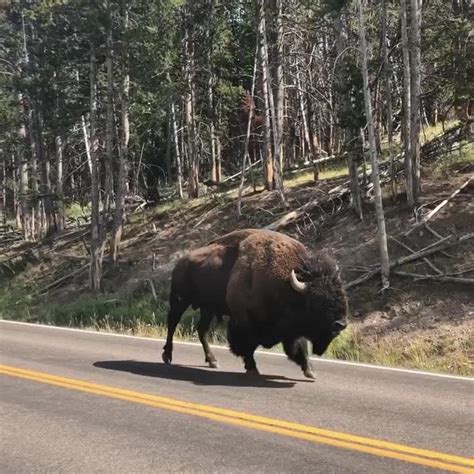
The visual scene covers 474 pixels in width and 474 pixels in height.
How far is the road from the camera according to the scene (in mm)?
5066

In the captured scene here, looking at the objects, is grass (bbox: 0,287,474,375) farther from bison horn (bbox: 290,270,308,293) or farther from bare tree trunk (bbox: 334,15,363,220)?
bare tree trunk (bbox: 334,15,363,220)

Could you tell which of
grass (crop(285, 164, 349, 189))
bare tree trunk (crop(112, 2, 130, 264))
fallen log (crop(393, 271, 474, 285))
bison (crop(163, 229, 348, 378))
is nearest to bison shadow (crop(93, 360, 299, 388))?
bison (crop(163, 229, 348, 378))

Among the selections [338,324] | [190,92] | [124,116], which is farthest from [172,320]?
[190,92]

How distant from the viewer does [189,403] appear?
684 centimetres

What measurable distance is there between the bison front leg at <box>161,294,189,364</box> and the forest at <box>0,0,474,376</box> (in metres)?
6.41

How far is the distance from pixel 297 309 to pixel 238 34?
29.5 m

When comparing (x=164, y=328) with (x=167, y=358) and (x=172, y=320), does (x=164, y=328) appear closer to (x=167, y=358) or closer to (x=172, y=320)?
(x=172, y=320)

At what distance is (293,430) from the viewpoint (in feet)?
19.1

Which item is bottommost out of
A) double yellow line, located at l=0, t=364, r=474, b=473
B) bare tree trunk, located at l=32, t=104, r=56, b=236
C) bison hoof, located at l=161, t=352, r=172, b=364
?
double yellow line, located at l=0, t=364, r=474, b=473

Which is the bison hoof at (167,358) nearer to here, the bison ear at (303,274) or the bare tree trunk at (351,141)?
the bison ear at (303,274)

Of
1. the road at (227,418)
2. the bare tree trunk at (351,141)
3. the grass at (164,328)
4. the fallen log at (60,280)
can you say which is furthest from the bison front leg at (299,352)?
the fallen log at (60,280)

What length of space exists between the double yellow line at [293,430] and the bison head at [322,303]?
5.87ft

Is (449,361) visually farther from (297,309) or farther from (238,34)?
(238,34)

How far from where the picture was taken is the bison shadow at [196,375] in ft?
26.2
